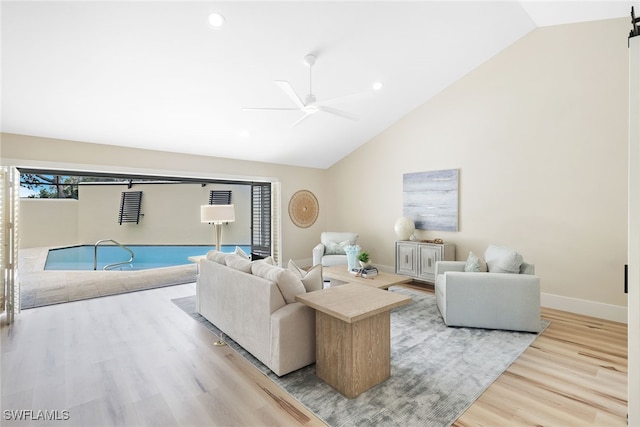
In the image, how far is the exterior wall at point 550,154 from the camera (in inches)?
142

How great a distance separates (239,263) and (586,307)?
4307 mm

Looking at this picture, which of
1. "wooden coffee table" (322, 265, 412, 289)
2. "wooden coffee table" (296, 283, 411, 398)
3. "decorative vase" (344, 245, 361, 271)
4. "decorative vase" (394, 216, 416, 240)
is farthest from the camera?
"decorative vase" (394, 216, 416, 240)

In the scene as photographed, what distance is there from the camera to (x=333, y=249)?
6035mm

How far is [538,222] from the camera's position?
418 centimetres

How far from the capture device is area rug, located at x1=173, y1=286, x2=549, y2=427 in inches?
77.9

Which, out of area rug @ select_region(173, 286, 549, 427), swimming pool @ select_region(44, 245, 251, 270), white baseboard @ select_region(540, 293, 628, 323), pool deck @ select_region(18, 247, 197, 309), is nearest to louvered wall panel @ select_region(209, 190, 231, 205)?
swimming pool @ select_region(44, 245, 251, 270)

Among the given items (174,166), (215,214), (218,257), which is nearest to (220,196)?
(174,166)

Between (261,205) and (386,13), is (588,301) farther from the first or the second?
(261,205)

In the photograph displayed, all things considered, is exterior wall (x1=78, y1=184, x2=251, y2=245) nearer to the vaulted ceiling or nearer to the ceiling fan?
the vaulted ceiling

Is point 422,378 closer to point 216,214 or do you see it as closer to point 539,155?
point 539,155

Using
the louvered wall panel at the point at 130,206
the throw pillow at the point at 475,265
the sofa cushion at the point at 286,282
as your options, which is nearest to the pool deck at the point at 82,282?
the louvered wall panel at the point at 130,206

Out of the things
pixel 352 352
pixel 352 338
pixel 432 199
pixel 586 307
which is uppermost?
pixel 432 199

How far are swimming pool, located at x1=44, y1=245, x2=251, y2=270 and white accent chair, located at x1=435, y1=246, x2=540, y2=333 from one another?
7.10 m

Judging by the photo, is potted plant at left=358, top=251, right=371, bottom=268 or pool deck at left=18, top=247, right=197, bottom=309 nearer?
potted plant at left=358, top=251, right=371, bottom=268
